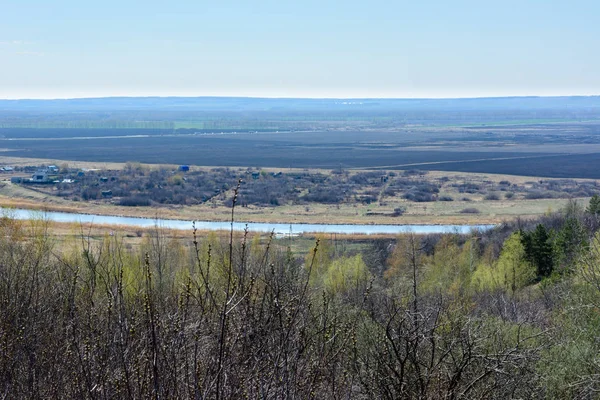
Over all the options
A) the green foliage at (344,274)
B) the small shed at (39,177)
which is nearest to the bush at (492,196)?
the green foliage at (344,274)

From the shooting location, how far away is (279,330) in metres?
4.06

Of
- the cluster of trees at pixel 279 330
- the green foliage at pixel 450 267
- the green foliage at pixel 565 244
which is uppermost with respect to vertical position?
the cluster of trees at pixel 279 330

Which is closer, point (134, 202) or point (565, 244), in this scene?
point (565, 244)

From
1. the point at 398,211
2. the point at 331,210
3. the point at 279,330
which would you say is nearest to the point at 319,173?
the point at 331,210

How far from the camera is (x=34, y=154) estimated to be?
308 ft

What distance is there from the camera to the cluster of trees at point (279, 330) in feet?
13.0

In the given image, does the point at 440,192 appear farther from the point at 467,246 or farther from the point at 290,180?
the point at 467,246

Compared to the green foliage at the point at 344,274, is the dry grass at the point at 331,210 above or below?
below

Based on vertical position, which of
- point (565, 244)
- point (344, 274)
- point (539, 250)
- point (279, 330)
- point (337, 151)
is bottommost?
point (337, 151)

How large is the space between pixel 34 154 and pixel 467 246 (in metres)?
77.1

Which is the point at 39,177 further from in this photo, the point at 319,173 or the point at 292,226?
the point at 292,226

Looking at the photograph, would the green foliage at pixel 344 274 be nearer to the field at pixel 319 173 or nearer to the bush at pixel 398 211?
the field at pixel 319 173

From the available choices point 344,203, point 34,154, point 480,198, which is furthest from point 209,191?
point 34,154

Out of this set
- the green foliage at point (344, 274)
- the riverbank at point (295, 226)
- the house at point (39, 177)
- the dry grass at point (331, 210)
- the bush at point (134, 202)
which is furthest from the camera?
the house at point (39, 177)
